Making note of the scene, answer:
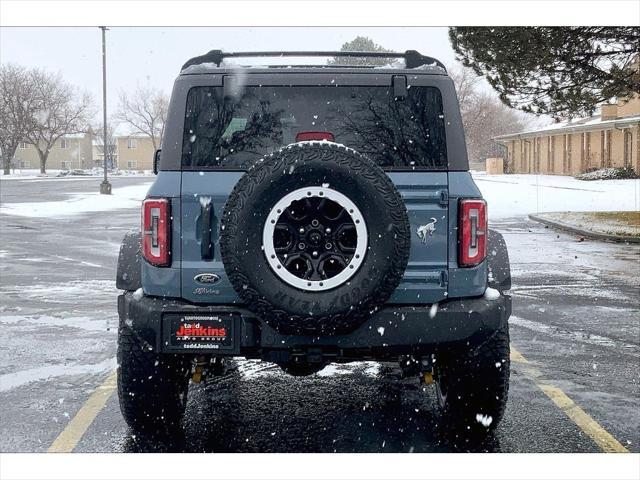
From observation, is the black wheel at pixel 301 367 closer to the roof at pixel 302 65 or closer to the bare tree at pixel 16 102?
the roof at pixel 302 65

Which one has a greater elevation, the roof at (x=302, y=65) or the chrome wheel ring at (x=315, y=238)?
the roof at (x=302, y=65)

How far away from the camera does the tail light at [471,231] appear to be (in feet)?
13.5

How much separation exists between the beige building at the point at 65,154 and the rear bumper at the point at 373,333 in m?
125

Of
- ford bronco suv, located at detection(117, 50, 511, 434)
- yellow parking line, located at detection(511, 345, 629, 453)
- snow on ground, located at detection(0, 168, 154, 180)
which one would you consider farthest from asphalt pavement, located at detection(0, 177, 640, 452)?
snow on ground, located at detection(0, 168, 154, 180)

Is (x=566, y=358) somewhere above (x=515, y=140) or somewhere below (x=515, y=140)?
below

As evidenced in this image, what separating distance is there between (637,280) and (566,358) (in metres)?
5.22

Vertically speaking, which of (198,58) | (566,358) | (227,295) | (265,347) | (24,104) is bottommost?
(566,358)

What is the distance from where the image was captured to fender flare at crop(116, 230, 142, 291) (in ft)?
15.0

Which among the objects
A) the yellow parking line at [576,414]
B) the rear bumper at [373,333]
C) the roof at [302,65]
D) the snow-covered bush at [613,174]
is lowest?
the yellow parking line at [576,414]

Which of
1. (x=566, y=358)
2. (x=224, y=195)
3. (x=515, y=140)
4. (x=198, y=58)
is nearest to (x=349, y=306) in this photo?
(x=224, y=195)

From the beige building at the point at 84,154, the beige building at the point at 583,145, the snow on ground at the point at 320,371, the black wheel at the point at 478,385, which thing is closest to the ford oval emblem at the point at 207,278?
the black wheel at the point at 478,385

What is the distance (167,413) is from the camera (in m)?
4.47

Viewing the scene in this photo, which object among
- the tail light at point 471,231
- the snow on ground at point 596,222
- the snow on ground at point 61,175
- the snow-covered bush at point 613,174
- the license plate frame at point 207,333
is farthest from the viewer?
the snow on ground at point 61,175

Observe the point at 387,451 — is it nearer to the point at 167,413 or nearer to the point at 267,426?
the point at 267,426
